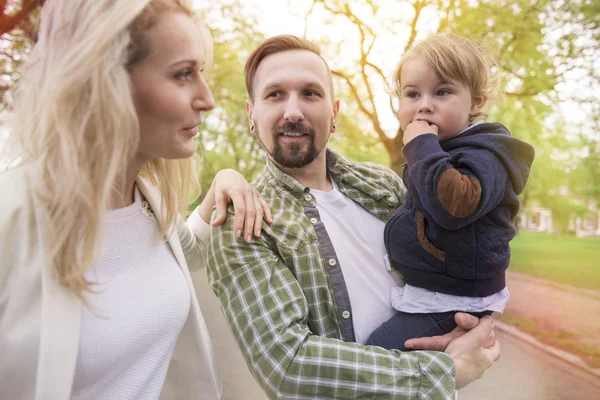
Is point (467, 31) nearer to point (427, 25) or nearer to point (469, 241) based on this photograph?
point (427, 25)

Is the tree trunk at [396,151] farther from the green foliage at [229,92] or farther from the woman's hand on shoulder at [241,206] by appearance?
the woman's hand on shoulder at [241,206]

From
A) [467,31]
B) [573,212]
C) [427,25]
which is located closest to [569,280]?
[573,212]

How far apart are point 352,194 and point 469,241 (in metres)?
0.46

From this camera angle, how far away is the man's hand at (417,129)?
1226mm

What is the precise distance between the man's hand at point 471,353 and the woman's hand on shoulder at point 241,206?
623 mm

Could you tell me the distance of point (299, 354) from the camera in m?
1.11

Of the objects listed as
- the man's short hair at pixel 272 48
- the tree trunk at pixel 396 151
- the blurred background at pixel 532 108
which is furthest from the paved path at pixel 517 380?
the man's short hair at pixel 272 48

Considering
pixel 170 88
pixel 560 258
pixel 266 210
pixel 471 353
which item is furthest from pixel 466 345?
pixel 560 258

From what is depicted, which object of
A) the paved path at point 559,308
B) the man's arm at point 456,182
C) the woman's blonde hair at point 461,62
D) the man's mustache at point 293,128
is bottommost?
the paved path at point 559,308

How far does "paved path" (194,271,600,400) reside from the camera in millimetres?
3545

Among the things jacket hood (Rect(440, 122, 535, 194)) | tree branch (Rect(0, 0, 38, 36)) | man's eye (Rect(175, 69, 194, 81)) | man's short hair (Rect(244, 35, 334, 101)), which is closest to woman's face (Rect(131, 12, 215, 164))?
man's eye (Rect(175, 69, 194, 81))

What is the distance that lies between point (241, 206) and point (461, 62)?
0.74m

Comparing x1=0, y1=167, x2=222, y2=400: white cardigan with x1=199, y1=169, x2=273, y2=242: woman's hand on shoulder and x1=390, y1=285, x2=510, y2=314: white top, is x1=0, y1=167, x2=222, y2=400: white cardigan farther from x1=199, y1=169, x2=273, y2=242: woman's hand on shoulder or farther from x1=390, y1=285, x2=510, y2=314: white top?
x1=390, y1=285, x2=510, y2=314: white top

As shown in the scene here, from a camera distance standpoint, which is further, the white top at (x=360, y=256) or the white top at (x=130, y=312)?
the white top at (x=360, y=256)
